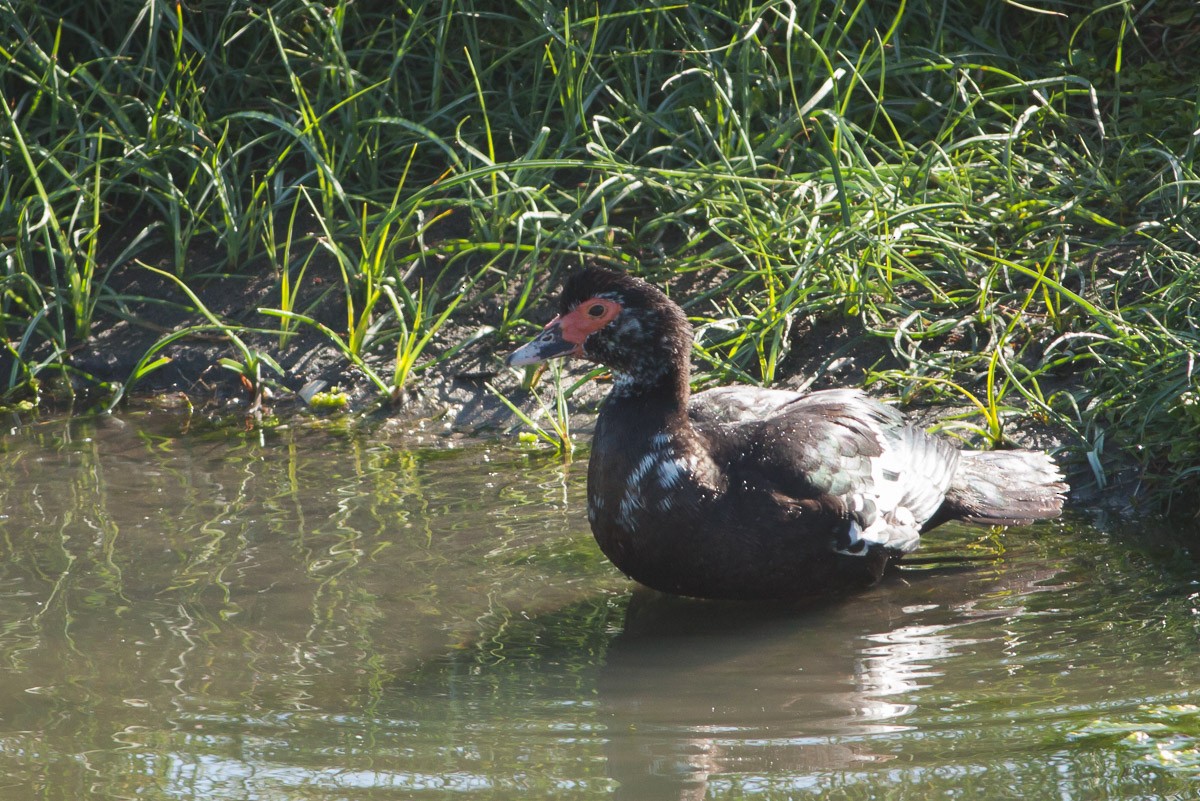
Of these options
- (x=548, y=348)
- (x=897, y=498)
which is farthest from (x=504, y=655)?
(x=897, y=498)

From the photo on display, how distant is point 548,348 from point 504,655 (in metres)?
0.99

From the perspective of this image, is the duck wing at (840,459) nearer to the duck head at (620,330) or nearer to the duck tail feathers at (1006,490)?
the duck tail feathers at (1006,490)

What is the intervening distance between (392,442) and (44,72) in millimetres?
2427

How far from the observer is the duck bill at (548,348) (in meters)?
4.30

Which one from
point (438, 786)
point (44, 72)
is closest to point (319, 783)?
point (438, 786)

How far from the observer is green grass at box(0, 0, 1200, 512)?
215 inches

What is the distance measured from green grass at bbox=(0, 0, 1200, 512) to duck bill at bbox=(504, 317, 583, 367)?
4.04 ft

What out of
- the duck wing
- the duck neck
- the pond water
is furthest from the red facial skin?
the pond water

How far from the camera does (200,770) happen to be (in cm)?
308

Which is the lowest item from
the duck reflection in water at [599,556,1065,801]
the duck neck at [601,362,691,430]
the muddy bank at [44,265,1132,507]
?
the muddy bank at [44,265,1132,507]

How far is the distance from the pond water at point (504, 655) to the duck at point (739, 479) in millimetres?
139

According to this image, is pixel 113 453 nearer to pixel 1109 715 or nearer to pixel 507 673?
pixel 507 673

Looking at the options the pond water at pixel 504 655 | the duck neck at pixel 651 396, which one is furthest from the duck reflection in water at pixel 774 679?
the duck neck at pixel 651 396

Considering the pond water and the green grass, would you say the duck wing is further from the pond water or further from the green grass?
the green grass
